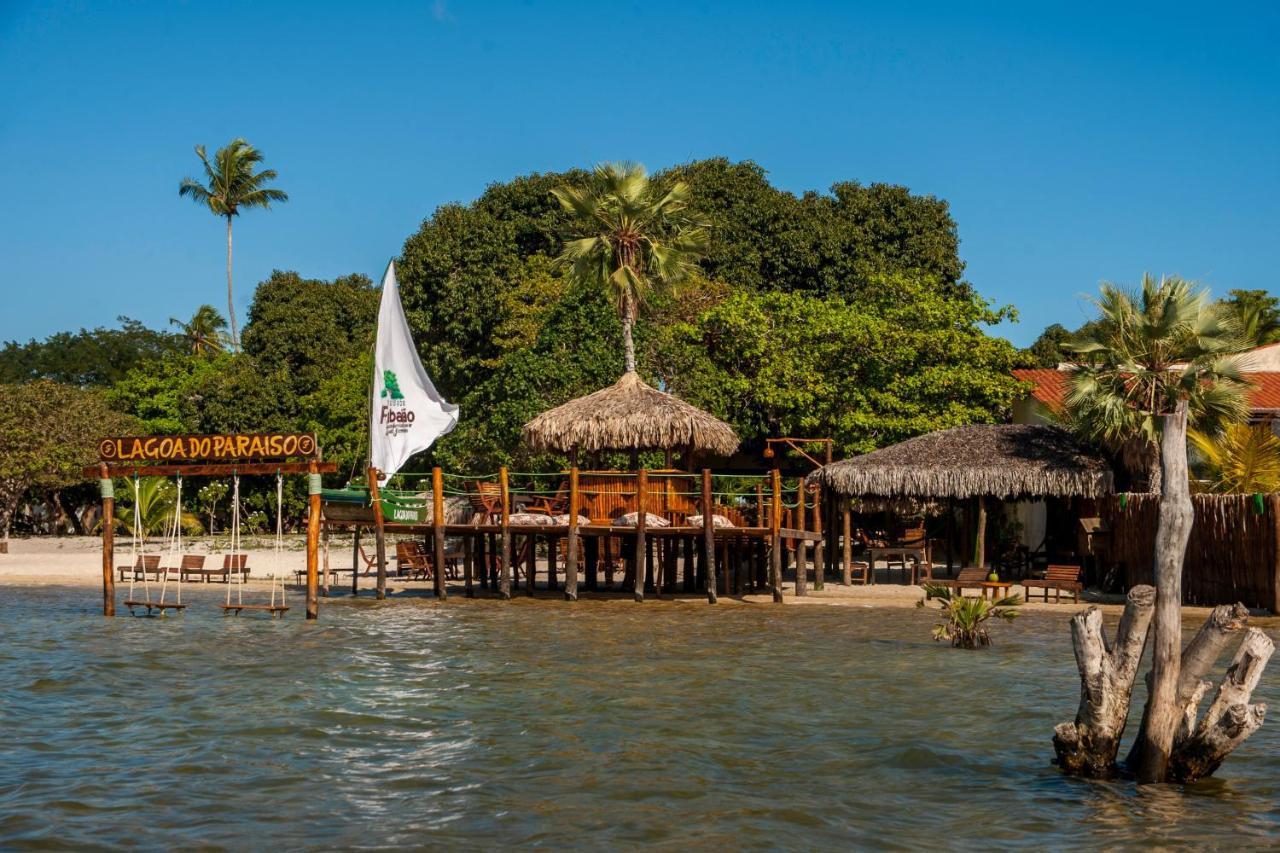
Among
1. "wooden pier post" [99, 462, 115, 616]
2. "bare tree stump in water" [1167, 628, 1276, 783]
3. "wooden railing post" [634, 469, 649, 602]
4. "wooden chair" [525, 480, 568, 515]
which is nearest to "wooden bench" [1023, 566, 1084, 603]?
"wooden railing post" [634, 469, 649, 602]

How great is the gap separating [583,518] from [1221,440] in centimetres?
1191

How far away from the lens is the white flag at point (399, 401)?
83.9 ft

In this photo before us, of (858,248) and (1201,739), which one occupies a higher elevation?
(858,248)

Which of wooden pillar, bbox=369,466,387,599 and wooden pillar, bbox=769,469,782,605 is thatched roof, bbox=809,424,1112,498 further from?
wooden pillar, bbox=369,466,387,599

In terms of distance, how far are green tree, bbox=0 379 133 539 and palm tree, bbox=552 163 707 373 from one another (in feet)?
62.2

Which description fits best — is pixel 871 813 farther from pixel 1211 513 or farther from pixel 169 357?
pixel 169 357

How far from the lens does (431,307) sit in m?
41.8

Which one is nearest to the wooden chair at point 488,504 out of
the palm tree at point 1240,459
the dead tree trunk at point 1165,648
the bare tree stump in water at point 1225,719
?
the palm tree at point 1240,459

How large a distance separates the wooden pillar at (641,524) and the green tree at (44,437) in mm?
22860

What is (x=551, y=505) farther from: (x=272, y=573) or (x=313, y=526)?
(x=272, y=573)

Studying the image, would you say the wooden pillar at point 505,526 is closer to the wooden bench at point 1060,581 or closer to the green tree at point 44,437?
the wooden bench at point 1060,581

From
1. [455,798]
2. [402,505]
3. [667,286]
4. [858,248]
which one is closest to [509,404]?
[667,286]

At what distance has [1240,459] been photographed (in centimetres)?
2391

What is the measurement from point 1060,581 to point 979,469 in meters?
3.12
